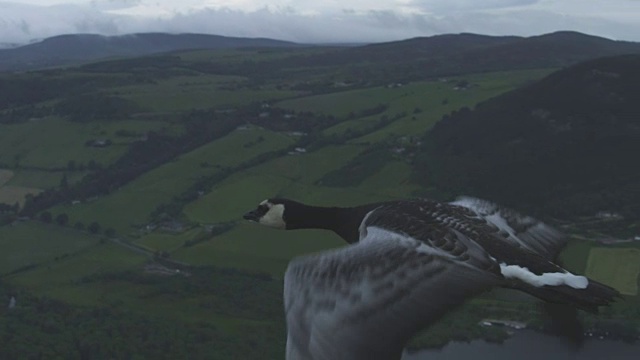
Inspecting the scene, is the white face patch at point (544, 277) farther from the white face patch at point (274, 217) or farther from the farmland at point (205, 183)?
the farmland at point (205, 183)

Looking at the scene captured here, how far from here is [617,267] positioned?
107ft

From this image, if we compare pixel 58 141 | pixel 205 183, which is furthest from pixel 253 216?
pixel 58 141

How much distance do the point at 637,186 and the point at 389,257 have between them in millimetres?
44711

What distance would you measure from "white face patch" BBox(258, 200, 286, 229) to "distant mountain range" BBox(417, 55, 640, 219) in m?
36.2

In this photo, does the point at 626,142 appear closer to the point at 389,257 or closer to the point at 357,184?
the point at 357,184

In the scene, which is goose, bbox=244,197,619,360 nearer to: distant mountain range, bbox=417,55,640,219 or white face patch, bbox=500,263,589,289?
white face patch, bbox=500,263,589,289

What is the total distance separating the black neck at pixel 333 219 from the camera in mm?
6246

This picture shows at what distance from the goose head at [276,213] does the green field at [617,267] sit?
23.5 m

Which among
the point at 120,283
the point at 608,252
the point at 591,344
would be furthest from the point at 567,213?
the point at 120,283

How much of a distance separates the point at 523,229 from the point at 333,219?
1.61 metres

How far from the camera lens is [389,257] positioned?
4375 mm

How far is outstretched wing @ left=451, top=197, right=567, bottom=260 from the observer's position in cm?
587

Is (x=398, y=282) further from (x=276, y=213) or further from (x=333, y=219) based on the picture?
(x=276, y=213)

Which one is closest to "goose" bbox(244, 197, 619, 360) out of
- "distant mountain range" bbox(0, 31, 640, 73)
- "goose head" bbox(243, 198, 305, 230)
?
"goose head" bbox(243, 198, 305, 230)
